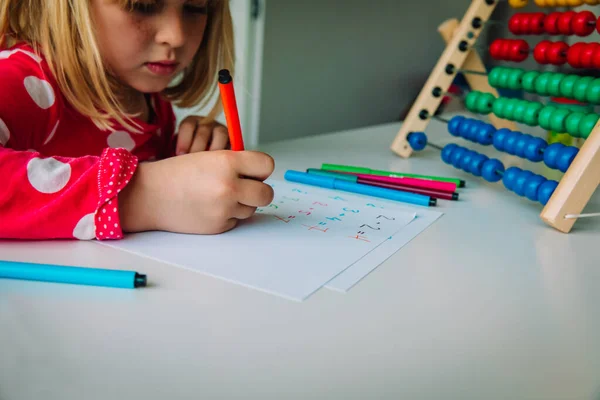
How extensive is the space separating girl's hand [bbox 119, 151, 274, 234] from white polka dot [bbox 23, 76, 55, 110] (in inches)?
6.8

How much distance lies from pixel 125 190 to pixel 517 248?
378 millimetres

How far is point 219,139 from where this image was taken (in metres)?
0.78

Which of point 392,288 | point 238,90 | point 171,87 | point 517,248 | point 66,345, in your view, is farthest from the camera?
point 238,90

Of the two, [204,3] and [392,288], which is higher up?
[204,3]

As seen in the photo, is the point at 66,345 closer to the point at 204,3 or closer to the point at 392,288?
the point at 392,288

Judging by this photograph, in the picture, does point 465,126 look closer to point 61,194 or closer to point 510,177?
point 510,177

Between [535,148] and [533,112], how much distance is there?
66 mm

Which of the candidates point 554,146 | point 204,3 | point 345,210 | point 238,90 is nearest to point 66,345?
point 345,210

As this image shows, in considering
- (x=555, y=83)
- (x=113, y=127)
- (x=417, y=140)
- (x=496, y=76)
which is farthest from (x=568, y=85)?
(x=113, y=127)

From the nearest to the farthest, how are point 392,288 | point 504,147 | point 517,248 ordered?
point 392,288
point 517,248
point 504,147

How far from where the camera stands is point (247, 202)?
51 centimetres

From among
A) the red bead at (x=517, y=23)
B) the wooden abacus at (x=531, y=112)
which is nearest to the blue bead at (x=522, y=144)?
the wooden abacus at (x=531, y=112)

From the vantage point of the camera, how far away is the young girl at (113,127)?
0.48 m

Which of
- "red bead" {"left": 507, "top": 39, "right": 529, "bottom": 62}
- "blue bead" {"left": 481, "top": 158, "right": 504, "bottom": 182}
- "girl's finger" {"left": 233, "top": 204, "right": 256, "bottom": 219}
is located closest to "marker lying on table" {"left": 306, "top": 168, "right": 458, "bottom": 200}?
"blue bead" {"left": 481, "top": 158, "right": 504, "bottom": 182}
